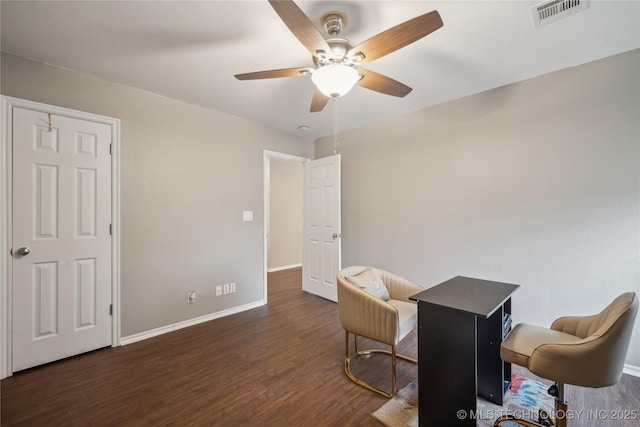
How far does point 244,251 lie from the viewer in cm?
351

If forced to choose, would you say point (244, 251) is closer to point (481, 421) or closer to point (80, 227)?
point (80, 227)

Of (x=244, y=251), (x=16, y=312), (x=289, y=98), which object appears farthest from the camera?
(x=244, y=251)

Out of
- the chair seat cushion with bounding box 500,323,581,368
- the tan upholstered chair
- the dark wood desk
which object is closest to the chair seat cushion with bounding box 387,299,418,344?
the tan upholstered chair

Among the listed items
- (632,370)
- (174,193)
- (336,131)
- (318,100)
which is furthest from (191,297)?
(632,370)

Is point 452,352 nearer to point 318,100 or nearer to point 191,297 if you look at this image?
point 318,100

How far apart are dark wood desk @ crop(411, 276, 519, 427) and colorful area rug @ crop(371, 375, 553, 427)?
0.09 meters

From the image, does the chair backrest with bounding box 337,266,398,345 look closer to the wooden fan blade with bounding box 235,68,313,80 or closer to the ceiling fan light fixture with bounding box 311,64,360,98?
the ceiling fan light fixture with bounding box 311,64,360,98

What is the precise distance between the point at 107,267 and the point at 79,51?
1820mm

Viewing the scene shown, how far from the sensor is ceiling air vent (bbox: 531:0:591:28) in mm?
1563

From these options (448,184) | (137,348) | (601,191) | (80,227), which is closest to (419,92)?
(448,184)

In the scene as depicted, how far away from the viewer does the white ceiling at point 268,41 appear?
63.6 inches

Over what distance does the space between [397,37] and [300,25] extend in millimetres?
517

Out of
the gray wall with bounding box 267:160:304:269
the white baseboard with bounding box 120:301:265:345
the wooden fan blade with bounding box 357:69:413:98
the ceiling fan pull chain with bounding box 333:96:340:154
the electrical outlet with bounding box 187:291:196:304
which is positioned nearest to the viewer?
the wooden fan blade with bounding box 357:69:413:98

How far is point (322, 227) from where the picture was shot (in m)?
3.84
